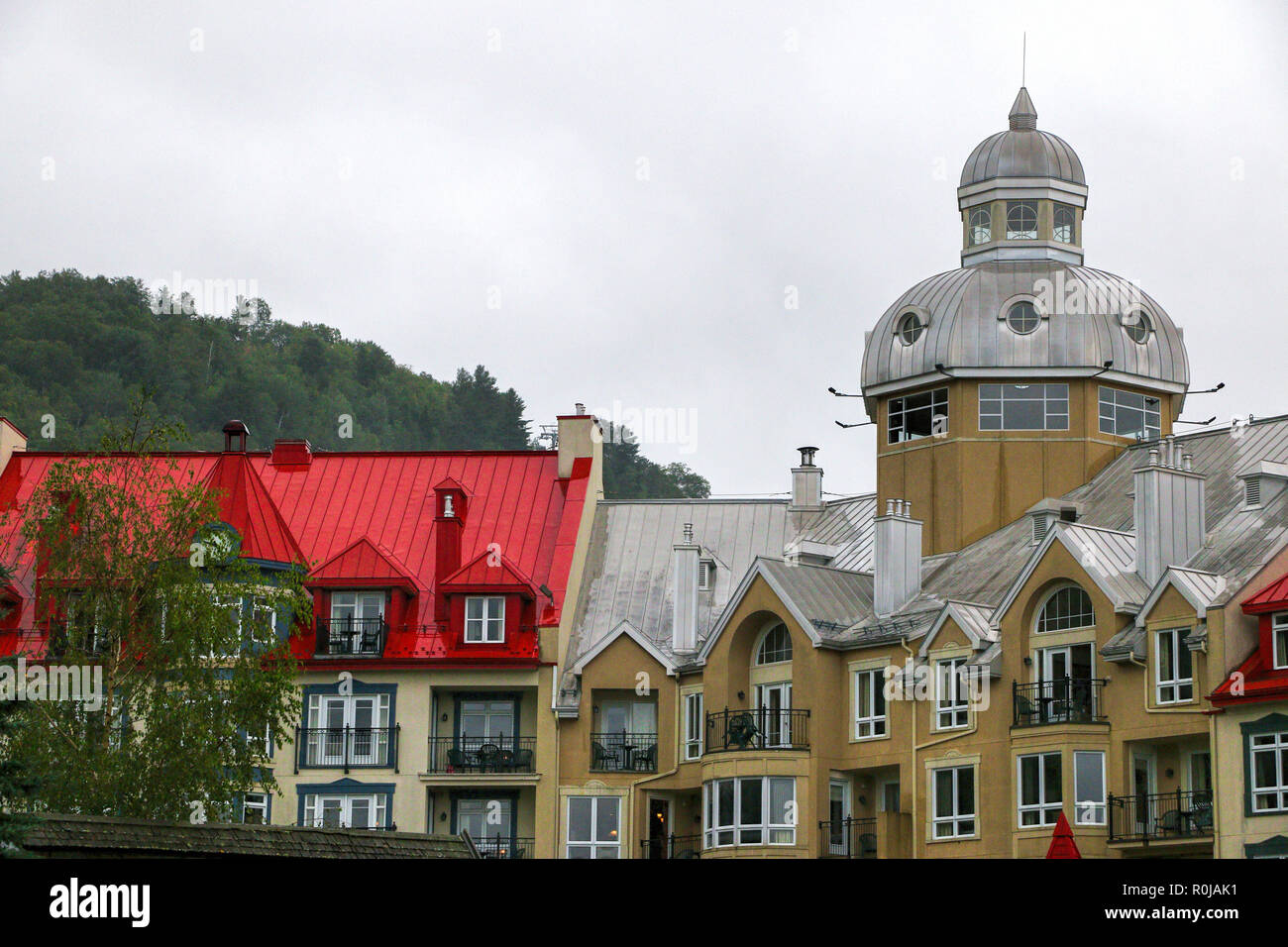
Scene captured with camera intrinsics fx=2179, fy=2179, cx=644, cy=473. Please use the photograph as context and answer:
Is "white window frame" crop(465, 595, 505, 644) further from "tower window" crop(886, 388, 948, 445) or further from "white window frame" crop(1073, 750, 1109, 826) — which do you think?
"white window frame" crop(1073, 750, 1109, 826)

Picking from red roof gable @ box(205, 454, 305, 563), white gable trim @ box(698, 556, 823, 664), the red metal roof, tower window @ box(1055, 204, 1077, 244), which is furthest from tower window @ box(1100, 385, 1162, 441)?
red roof gable @ box(205, 454, 305, 563)

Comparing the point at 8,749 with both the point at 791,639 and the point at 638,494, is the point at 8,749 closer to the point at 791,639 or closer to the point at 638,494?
the point at 791,639

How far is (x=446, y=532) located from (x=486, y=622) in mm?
3915

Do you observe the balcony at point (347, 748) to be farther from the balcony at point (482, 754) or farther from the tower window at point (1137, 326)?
the tower window at point (1137, 326)

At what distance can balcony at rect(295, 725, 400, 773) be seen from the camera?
194 feet

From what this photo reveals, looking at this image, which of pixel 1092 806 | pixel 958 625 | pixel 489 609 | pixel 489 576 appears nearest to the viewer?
pixel 1092 806

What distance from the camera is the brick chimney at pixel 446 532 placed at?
62625mm

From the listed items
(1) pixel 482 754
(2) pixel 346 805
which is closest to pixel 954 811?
(1) pixel 482 754

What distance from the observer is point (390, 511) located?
66062mm

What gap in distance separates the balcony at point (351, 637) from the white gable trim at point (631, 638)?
5502 mm

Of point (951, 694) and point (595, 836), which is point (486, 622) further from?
point (951, 694)

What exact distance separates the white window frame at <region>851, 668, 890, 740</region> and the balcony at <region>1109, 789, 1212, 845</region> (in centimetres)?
748

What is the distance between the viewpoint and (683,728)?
59188 mm
